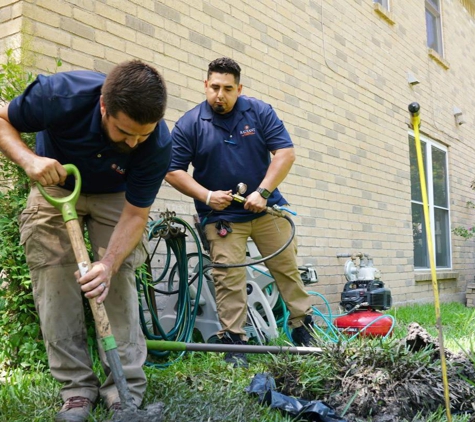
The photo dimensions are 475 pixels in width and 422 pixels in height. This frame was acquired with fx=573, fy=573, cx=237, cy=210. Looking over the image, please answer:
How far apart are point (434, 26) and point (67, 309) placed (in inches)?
372

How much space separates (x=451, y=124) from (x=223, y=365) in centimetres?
799

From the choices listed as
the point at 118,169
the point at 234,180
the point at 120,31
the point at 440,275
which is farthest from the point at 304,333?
the point at 440,275

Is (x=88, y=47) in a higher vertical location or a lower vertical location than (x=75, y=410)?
higher

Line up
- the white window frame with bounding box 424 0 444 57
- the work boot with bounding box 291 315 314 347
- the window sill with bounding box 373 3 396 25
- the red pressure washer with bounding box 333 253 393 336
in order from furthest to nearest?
the white window frame with bounding box 424 0 444 57 < the window sill with bounding box 373 3 396 25 < the red pressure washer with bounding box 333 253 393 336 < the work boot with bounding box 291 315 314 347

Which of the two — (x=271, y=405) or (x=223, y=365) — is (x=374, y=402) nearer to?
(x=271, y=405)

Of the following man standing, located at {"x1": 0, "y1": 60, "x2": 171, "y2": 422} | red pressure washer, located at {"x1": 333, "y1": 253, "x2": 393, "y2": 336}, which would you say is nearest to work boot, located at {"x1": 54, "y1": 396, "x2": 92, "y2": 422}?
man standing, located at {"x1": 0, "y1": 60, "x2": 171, "y2": 422}

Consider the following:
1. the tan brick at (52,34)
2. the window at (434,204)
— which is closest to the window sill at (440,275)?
the window at (434,204)

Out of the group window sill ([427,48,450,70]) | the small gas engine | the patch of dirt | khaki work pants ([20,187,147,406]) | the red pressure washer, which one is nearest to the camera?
khaki work pants ([20,187,147,406])

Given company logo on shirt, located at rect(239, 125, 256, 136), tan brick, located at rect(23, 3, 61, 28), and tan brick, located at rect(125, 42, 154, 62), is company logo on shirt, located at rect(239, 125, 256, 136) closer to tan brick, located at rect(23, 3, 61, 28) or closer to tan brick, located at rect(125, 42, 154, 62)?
tan brick, located at rect(125, 42, 154, 62)

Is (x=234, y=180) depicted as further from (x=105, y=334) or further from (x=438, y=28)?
(x=438, y=28)

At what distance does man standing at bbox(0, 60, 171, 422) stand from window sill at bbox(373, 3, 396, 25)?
20.1 ft

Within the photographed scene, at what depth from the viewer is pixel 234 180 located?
3.73m

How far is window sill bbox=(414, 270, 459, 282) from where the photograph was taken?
8.16 metres

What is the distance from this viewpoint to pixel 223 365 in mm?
3287
